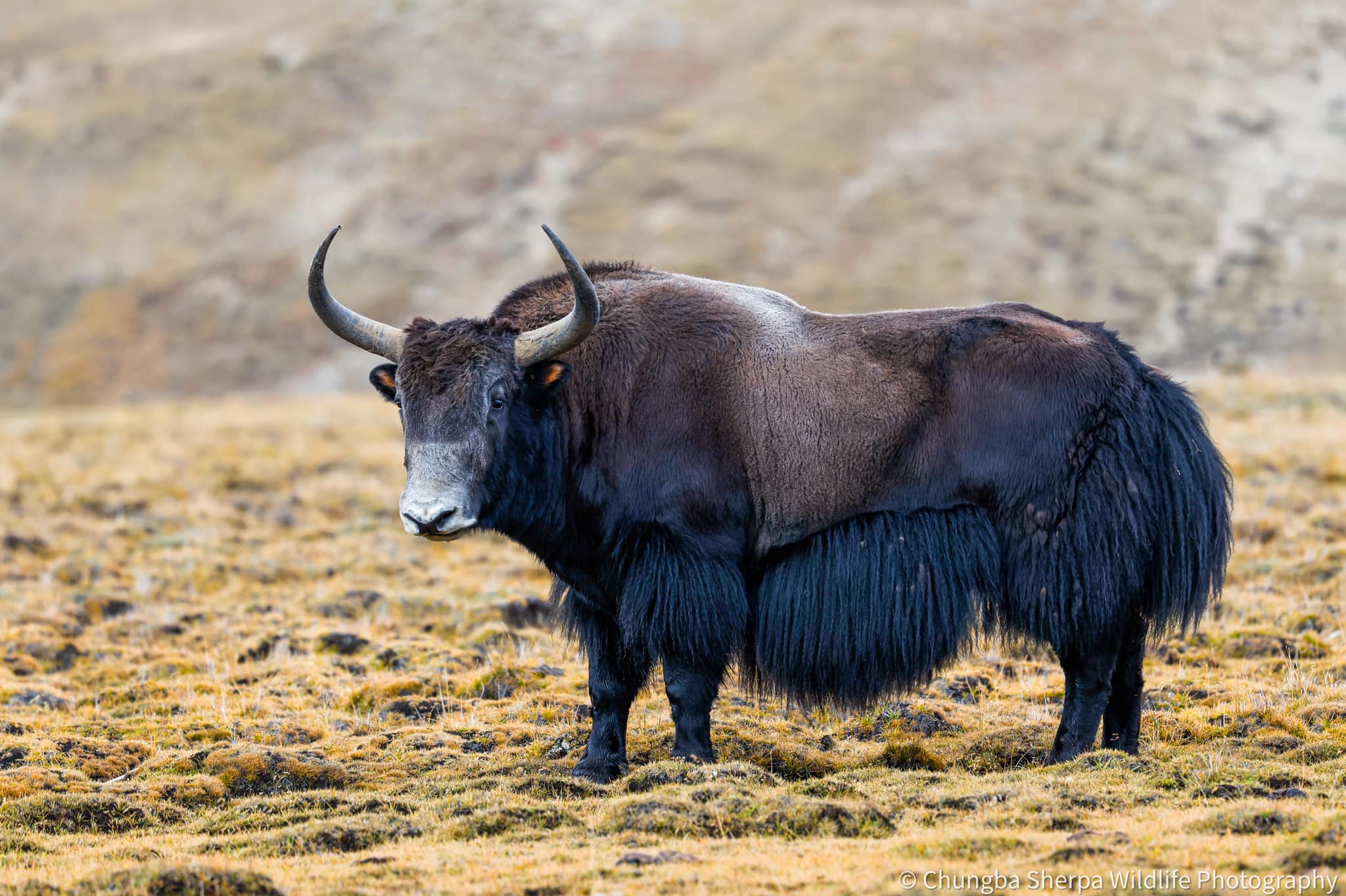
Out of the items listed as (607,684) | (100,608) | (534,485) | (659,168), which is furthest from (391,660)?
(659,168)

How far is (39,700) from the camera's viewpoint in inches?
358

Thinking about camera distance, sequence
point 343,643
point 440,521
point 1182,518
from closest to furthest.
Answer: point 440,521 → point 1182,518 → point 343,643

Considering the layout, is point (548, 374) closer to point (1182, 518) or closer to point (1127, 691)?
point (1182, 518)

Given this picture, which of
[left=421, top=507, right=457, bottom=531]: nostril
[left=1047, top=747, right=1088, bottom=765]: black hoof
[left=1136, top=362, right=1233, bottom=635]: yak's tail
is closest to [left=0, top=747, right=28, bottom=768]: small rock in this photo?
[left=421, top=507, right=457, bottom=531]: nostril

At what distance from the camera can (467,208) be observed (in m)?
55.5

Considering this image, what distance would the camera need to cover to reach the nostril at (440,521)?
678 centimetres

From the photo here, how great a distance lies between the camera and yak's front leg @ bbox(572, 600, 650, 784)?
287 inches

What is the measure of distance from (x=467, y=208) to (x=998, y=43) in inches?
952

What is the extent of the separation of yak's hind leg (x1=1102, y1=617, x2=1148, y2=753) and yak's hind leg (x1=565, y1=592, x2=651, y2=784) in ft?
7.89

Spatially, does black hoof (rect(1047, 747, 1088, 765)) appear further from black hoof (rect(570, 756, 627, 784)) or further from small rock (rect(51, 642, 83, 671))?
small rock (rect(51, 642, 83, 671))

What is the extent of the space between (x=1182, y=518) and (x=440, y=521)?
3.66 metres

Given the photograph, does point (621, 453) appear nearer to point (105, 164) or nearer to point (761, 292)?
point (761, 292)

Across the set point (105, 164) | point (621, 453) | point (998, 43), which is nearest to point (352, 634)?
point (621, 453)

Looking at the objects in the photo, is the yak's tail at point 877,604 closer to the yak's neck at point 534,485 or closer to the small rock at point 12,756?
the yak's neck at point 534,485
